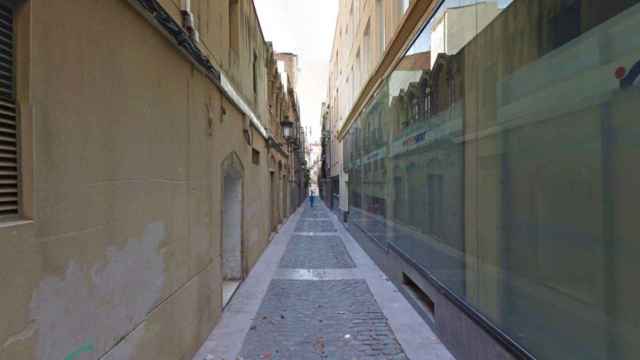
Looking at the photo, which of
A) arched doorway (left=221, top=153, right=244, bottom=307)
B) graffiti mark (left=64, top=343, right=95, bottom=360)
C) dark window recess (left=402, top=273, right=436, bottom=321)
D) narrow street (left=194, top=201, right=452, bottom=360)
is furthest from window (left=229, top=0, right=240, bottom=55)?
graffiti mark (left=64, top=343, right=95, bottom=360)

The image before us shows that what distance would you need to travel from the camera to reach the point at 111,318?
2.90 meters

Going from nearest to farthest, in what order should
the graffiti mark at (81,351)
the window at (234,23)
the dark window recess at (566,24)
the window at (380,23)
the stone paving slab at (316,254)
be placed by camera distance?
the graffiti mark at (81,351) < the dark window recess at (566,24) < the window at (234,23) < the stone paving slab at (316,254) < the window at (380,23)

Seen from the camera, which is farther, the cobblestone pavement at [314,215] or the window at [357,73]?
the cobblestone pavement at [314,215]

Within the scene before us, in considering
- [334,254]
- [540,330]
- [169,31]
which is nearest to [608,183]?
[540,330]

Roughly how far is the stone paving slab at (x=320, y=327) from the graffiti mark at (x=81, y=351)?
2611 mm

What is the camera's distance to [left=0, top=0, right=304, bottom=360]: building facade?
2078 mm

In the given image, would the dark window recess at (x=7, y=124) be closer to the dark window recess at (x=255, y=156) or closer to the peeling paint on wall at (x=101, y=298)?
the peeling paint on wall at (x=101, y=298)

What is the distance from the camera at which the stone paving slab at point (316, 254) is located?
10667 millimetres

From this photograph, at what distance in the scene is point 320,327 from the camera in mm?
5965

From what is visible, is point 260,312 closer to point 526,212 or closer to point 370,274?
point 370,274

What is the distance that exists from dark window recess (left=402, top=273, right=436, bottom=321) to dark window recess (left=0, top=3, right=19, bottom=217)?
5.45 m

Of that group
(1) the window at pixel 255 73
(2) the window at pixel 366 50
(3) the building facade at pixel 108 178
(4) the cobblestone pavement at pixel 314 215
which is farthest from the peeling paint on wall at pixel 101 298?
(4) the cobblestone pavement at pixel 314 215

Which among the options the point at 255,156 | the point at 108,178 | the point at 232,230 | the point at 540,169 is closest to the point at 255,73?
the point at 255,156

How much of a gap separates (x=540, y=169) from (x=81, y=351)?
3.72 m
